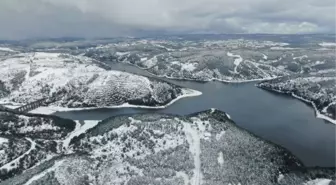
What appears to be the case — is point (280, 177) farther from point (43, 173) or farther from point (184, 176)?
point (43, 173)

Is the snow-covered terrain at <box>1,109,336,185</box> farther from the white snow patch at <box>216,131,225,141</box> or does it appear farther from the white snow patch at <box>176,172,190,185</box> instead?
the white snow patch at <box>176,172,190,185</box>

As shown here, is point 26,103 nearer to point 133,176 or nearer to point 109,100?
point 109,100

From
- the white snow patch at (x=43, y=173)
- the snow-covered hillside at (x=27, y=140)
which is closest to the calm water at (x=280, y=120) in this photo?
the snow-covered hillside at (x=27, y=140)

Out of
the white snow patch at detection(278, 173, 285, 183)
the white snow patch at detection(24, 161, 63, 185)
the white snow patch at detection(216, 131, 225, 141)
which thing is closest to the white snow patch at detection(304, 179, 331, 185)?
the white snow patch at detection(278, 173, 285, 183)

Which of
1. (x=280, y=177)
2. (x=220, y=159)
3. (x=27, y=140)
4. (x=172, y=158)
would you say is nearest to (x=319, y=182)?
(x=280, y=177)

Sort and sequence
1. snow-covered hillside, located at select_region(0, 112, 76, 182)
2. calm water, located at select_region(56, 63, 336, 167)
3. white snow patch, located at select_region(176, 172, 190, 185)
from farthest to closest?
1. calm water, located at select_region(56, 63, 336, 167)
2. snow-covered hillside, located at select_region(0, 112, 76, 182)
3. white snow patch, located at select_region(176, 172, 190, 185)

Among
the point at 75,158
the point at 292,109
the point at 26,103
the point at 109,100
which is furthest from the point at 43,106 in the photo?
the point at 292,109

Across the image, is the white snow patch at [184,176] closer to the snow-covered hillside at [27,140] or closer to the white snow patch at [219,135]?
the white snow patch at [219,135]
